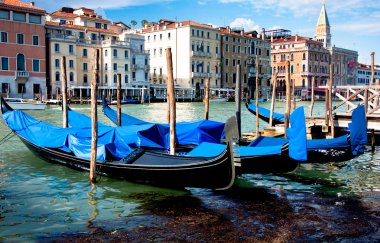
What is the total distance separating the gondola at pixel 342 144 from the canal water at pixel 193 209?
1.20 feet

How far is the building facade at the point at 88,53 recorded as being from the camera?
28297mm

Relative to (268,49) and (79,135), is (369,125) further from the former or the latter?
(268,49)

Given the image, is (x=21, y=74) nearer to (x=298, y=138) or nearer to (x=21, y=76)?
(x=21, y=76)

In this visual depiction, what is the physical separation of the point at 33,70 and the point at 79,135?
69.7 ft

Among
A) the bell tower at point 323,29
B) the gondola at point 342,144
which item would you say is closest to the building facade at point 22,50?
the gondola at point 342,144

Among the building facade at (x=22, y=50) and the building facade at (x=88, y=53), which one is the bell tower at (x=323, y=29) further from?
the building facade at (x=22, y=50)

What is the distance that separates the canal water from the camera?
392cm

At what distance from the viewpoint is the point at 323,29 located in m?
54.5

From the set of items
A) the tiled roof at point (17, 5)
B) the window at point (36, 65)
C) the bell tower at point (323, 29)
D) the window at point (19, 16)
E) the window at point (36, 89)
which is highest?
the bell tower at point (323, 29)

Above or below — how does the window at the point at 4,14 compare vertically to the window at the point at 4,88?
above

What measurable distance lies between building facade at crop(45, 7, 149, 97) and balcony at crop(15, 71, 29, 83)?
2.16 meters

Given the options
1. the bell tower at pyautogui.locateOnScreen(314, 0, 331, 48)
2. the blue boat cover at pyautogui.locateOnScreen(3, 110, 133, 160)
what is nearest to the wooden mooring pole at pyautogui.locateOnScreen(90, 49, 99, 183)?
the blue boat cover at pyautogui.locateOnScreen(3, 110, 133, 160)

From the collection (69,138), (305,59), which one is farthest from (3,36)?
(305,59)

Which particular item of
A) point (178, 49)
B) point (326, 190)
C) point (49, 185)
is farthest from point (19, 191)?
point (178, 49)
